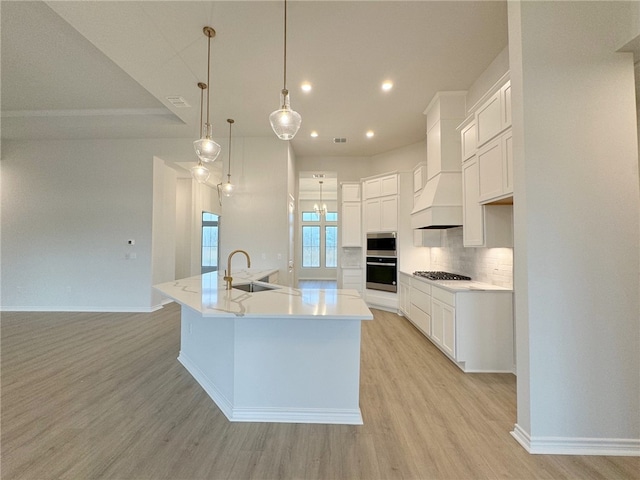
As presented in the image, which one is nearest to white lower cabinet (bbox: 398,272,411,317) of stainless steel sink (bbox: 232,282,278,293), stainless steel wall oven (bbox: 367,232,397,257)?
→ stainless steel wall oven (bbox: 367,232,397,257)

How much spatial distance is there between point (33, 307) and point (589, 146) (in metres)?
8.11

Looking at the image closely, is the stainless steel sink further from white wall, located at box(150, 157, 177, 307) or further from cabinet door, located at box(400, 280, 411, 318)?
white wall, located at box(150, 157, 177, 307)

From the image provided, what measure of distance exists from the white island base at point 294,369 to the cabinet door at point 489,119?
89.7 inches

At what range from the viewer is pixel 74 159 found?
16.9 feet

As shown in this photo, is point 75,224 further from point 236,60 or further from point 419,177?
point 419,177

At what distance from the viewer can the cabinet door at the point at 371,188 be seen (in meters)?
5.37

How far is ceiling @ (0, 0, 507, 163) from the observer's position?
2416mm

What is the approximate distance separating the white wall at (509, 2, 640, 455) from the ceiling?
1.03 meters

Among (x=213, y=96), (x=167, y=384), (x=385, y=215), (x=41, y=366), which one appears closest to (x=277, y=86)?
(x=213, y=96)

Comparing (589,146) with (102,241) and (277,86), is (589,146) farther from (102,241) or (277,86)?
(102,241)

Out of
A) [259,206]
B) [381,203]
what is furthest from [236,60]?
[381,203]

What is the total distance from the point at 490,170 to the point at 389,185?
2572 mm

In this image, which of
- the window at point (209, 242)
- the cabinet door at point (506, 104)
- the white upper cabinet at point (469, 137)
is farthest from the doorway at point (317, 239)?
the cabinet door at point (506, 104)

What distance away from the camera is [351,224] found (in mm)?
5883
